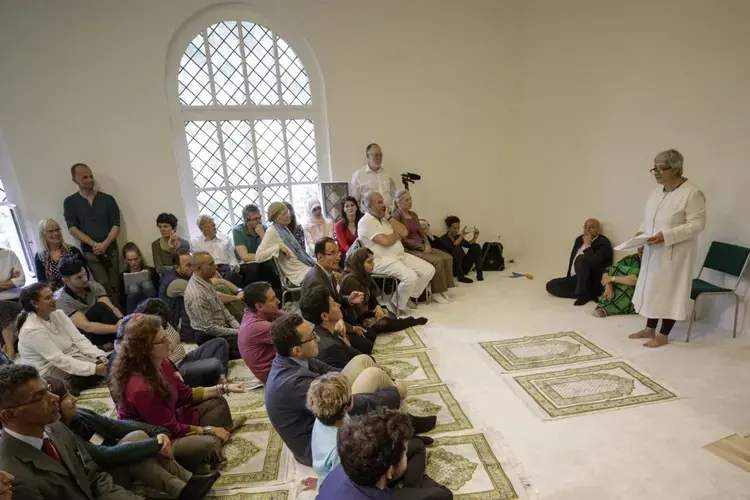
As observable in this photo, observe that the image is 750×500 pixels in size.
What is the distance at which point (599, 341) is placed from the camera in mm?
3377

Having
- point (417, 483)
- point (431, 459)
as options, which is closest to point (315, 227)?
point (431, 459)

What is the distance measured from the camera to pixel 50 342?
2.74m

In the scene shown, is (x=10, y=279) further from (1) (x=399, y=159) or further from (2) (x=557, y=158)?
(2) (x=557, y=158)

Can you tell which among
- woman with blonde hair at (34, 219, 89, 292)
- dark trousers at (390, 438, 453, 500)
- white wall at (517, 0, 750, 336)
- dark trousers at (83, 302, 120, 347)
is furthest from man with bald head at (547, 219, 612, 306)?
woman with blonde hair at (34, 219, 89, 292)

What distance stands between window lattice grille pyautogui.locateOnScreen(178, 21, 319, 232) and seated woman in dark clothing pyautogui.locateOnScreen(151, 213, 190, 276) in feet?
1.88

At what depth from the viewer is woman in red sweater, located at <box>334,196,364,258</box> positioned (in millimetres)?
4602

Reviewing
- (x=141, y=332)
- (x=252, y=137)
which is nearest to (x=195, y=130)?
(x=252, y=137)

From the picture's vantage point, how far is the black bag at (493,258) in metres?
5.55

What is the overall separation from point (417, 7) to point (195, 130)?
2970mm

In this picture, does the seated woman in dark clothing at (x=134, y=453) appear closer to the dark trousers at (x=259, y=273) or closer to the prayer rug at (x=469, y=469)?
the prayer rug at (x=469, y=469)

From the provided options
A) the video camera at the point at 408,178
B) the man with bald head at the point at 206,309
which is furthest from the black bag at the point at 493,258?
the man with bald head at the point at 206,309

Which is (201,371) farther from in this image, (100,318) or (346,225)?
(346,225)

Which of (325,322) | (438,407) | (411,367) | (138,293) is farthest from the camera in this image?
(138,293)

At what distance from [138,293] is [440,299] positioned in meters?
3.01
